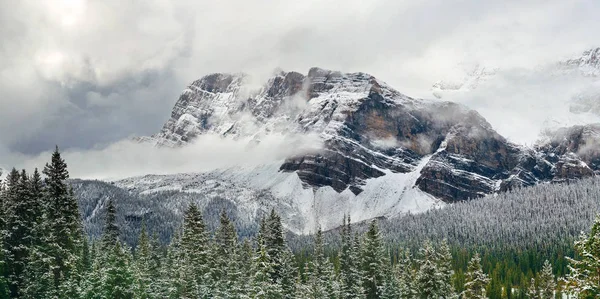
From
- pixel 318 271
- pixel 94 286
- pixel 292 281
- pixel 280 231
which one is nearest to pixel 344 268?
pixel 318 271

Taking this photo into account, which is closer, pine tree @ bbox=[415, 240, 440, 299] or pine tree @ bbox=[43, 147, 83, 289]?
pine tree @ bbox=[43, 147, 83, 289]

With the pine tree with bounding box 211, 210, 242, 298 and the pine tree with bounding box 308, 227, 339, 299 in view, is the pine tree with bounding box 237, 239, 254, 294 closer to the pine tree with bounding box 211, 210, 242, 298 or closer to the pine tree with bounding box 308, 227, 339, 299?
the pine tree with bounding box 211, 210, 242, 298

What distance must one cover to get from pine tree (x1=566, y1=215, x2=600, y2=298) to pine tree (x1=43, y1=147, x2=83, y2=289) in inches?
1336

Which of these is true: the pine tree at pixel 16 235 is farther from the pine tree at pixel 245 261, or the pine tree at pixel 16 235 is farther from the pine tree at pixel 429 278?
the pine tree at pixel 429 278

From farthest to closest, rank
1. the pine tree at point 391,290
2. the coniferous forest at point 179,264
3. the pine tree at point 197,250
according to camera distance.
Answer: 1. the pine tree at point 391,290
2. the pine tree at point 197,250
3. the coniferous forest at point 179,264

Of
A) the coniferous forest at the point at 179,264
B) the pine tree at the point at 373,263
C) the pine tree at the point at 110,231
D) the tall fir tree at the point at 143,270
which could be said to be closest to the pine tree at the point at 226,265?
the coniferous forest at the point at 179,264

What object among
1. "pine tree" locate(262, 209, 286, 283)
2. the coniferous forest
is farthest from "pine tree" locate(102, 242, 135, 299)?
"pine tree" locate(262, 209, 286, 283)

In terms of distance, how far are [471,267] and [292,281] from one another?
72.2 ft

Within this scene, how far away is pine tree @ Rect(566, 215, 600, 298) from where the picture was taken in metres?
27.7

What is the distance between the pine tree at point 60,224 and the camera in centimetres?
4634

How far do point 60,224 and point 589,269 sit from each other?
3600cm

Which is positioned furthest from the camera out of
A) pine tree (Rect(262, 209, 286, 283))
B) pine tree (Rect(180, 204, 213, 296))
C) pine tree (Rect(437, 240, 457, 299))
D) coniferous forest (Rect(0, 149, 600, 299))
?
pine tree (Rect(180, 204, 213, 296))

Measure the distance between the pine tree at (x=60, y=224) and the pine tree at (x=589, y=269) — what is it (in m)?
33.9

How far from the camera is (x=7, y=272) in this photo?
47.4 meters
